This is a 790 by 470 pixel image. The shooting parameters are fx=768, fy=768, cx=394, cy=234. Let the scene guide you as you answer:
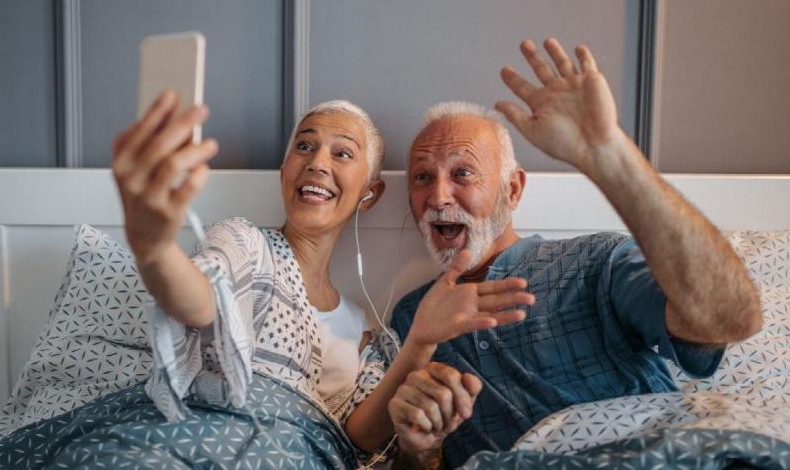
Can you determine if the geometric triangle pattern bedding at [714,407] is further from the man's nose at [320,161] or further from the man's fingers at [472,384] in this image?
the man's nose at [320,161]

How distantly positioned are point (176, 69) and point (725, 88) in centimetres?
148

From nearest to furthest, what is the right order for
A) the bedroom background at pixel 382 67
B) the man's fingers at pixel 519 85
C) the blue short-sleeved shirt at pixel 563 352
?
the man's fingers at pixel 519 85, the blue short-sleeved shirt at pixel 563 352, the bedroom background at pixel 382 67

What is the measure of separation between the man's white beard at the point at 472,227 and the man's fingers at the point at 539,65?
41 cm

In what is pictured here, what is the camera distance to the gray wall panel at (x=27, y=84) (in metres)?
1.89

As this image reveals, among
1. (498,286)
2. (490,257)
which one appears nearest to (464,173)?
(490,257)

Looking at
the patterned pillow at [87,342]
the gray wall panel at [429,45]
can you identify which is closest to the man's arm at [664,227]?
the gray wall panel at [429,45]

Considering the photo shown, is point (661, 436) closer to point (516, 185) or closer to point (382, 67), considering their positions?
point (516, 185)

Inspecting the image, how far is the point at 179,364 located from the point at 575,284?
750mm

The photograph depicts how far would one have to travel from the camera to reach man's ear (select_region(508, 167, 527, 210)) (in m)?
1.69

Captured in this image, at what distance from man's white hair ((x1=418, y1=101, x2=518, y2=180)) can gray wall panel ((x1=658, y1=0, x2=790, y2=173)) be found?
492 mm

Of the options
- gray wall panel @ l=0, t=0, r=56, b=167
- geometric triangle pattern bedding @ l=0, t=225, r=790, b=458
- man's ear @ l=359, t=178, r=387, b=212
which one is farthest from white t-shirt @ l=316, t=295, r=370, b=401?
gray wall panel @ l=0, t=0, r=56, b=167

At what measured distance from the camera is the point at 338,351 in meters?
1.61

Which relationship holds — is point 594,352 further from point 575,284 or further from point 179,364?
point 179,364

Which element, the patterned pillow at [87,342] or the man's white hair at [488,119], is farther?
the man's white hair at [488,119]
